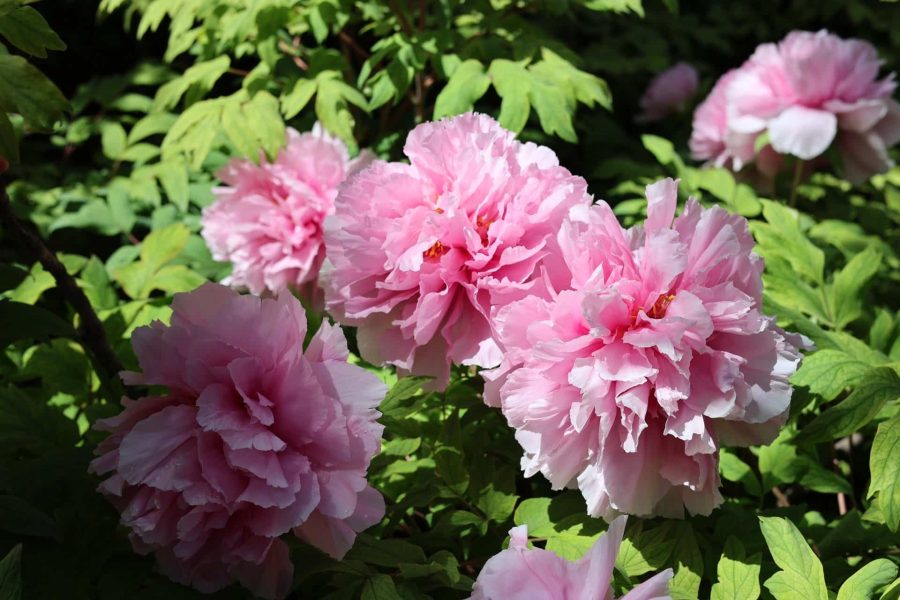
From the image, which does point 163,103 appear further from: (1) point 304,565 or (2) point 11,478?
(1) point 304,565

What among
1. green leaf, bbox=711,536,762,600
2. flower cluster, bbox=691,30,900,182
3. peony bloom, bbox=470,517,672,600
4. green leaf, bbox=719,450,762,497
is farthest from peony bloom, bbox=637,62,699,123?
peony bloom, bbox=470,517,672,600

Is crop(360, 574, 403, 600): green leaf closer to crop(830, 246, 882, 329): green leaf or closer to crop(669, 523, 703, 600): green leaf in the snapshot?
crop(669, 523, 703, 600): green leaf

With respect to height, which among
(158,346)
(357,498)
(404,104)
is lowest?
(404,104)

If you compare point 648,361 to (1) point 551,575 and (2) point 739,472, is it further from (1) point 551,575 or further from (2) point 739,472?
(2) point 739,472

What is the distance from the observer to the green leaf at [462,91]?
1.42 metres

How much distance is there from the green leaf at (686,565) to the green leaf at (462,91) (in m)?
0.76

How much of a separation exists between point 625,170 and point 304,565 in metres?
1.33

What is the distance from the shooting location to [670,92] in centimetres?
293

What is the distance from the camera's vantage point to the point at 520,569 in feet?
2.45

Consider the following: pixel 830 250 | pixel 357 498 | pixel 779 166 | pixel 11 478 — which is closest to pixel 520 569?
pixel 357 498

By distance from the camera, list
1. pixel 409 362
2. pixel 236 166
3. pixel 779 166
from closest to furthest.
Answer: pixel 409 362
pixel 236 166
pixel 779 166

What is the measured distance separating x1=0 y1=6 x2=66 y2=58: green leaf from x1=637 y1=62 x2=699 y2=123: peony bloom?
2.36m

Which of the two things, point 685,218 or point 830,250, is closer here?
point 685,218

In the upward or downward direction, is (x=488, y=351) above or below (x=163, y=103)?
above
